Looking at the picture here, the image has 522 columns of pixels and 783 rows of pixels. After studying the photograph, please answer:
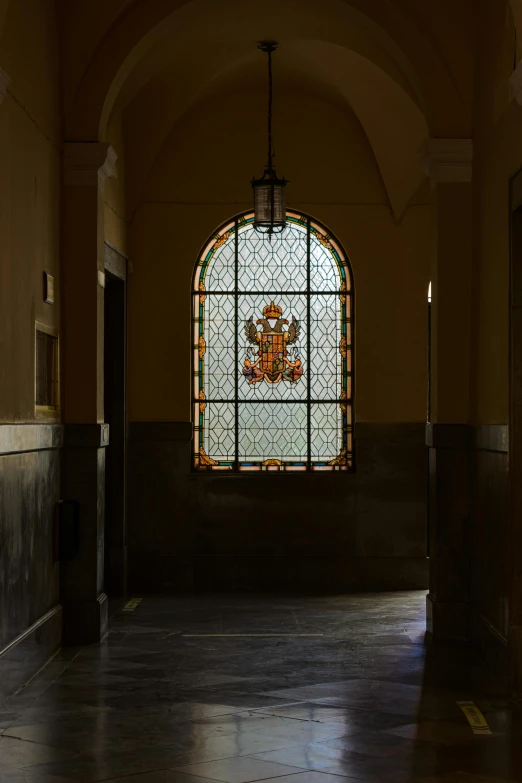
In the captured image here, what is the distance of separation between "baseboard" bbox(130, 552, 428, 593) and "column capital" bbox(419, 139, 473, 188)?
4.67 meters

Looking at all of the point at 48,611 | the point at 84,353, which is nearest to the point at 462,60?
the point at 84,353

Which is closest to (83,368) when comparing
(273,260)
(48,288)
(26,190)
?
(48,288)

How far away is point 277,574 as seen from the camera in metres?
11.8

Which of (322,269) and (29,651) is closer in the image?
(29,651)

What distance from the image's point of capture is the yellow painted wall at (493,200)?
746cm

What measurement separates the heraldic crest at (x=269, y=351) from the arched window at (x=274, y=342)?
1 cm

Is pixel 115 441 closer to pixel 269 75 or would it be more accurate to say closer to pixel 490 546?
pixel 269 75

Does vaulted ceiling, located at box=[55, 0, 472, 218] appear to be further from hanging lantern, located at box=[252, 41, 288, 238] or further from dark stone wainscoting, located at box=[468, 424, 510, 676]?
dark stone wainscoting, located at box=[468, 424, 510, 676]

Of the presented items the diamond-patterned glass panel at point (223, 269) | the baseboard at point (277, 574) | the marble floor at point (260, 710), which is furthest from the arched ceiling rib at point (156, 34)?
the baseboard at point (277, 574)

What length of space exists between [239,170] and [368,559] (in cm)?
440

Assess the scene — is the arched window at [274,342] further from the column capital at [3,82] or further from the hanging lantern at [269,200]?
the column capital at [3,82]

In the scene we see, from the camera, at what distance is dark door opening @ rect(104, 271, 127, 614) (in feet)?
36.9

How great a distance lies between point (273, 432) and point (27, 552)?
4.95 meters

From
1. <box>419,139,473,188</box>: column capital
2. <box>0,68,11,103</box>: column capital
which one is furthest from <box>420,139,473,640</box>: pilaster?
<box>0,68,11,103</box>: column capital
